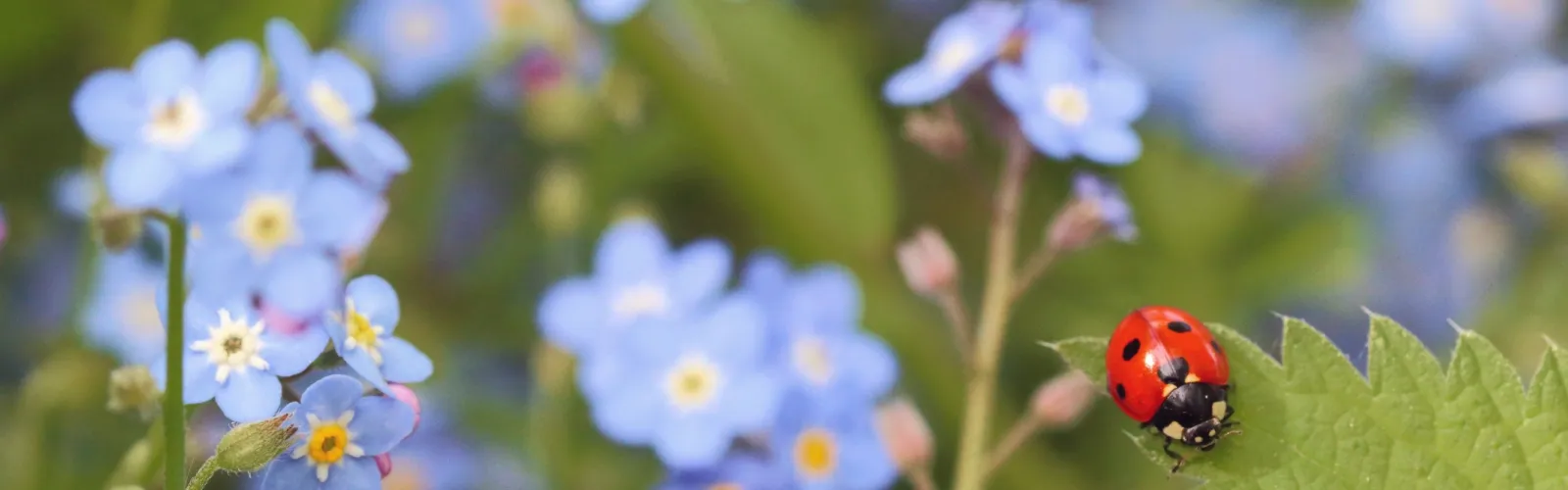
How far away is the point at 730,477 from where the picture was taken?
100cm

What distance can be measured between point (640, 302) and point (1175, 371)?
0.50 m

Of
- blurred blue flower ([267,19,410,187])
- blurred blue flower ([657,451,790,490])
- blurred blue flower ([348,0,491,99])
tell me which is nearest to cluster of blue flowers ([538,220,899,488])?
blurred blue flower ([657,451,790,490])

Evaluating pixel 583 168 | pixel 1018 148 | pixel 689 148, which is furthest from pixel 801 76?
pixel 1018 148

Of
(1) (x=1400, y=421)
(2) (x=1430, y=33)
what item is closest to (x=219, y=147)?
(1) (x=1400, y=421)

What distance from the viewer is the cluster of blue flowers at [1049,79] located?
90cm

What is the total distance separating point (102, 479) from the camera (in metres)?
1.14

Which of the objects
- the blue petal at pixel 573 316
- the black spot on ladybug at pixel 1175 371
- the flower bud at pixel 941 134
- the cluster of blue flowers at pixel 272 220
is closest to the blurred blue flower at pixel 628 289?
the blue petal at pixel 573 316

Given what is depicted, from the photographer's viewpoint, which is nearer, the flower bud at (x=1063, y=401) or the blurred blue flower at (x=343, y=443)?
the blurred blue flower at (x=343, y=443)

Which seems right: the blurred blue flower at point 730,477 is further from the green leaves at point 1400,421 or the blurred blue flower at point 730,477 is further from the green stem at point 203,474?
the green stem at point 203,474

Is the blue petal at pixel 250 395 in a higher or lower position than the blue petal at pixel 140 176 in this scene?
lower

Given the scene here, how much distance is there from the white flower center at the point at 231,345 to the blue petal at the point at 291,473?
0.04 metres

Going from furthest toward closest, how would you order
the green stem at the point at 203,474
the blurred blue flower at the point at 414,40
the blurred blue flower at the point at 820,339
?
the blurred blue flower at the point at 414,40
the blurred blue flower at the point at 820,339
the green stem at the point at 203,474

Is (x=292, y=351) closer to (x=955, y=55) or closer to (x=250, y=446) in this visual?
(x=250, y=446)

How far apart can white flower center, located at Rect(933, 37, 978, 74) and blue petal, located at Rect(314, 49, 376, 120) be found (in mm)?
388
